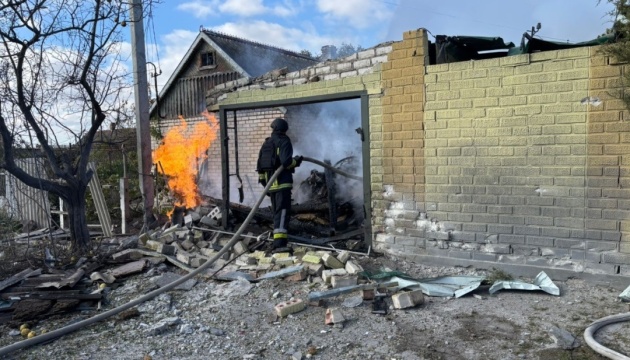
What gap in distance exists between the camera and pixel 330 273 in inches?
215

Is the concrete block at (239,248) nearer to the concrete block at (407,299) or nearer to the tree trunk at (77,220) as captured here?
the tree trunk at (77,220)

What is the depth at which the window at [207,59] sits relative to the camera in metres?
16.2

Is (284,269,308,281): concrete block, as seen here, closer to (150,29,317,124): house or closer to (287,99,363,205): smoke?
(287,99,363,205): smoke

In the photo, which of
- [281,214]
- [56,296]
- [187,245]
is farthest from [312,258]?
[56,296]

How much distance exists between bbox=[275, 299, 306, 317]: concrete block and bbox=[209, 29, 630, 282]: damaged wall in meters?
1.99

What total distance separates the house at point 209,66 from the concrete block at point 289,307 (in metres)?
11.6

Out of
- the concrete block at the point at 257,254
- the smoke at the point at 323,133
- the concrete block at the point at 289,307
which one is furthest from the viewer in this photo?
the smoke at the point at 323,133

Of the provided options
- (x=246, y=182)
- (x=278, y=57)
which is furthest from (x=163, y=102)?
(x=246, y=182)

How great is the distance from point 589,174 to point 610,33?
4.89 feet

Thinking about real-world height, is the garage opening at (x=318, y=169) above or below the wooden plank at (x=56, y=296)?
above

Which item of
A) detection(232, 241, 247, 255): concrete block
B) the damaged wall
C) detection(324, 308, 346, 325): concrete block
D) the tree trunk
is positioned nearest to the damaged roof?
the tree trunk

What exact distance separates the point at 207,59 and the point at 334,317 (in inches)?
545

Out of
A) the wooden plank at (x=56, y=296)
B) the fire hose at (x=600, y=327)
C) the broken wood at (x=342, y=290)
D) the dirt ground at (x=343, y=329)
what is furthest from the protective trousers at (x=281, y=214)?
the fire hose at (x=600, y=327)

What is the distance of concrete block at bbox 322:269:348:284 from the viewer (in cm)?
537
